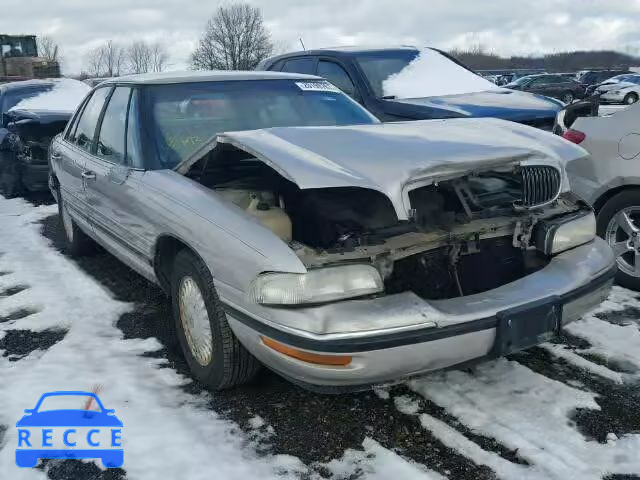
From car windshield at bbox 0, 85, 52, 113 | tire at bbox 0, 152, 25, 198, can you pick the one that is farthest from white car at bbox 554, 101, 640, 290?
car windshield at bbox 0, 85, 52, 113

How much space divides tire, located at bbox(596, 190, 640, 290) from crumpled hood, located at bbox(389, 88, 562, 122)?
201 cm

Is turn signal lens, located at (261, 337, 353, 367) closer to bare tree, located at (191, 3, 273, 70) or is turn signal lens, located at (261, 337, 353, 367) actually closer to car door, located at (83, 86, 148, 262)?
car door, located at (83, 86, 148, 262)

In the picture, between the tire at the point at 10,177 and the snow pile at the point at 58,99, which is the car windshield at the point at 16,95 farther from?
the tire at the point at 10,177

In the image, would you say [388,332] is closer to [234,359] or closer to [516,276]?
[234,359]

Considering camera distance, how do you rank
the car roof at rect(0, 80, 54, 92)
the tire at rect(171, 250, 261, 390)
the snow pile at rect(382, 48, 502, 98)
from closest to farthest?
the tire at rect(171, 250, 261, 390)
the snow pile at rect(382, 48, 502, 98)
the car roof at rect(0, 80, 54, 92)

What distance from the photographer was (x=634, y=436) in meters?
2.63

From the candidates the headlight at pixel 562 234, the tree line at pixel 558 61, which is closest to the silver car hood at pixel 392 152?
the headlight at pixel 562 234

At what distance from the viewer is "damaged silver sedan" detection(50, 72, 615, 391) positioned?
2439 millimetres

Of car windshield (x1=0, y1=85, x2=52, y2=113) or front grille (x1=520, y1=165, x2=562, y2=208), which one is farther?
car windshield (x1=0, y1=85, x2=52, y2=113)

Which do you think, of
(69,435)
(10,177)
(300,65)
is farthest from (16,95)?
(69,435)

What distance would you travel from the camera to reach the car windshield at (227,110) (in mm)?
3674

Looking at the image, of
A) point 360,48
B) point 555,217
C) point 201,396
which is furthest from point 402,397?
point 360,48

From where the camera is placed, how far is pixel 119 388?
10.2 ft

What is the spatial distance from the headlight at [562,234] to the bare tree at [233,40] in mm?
48266
